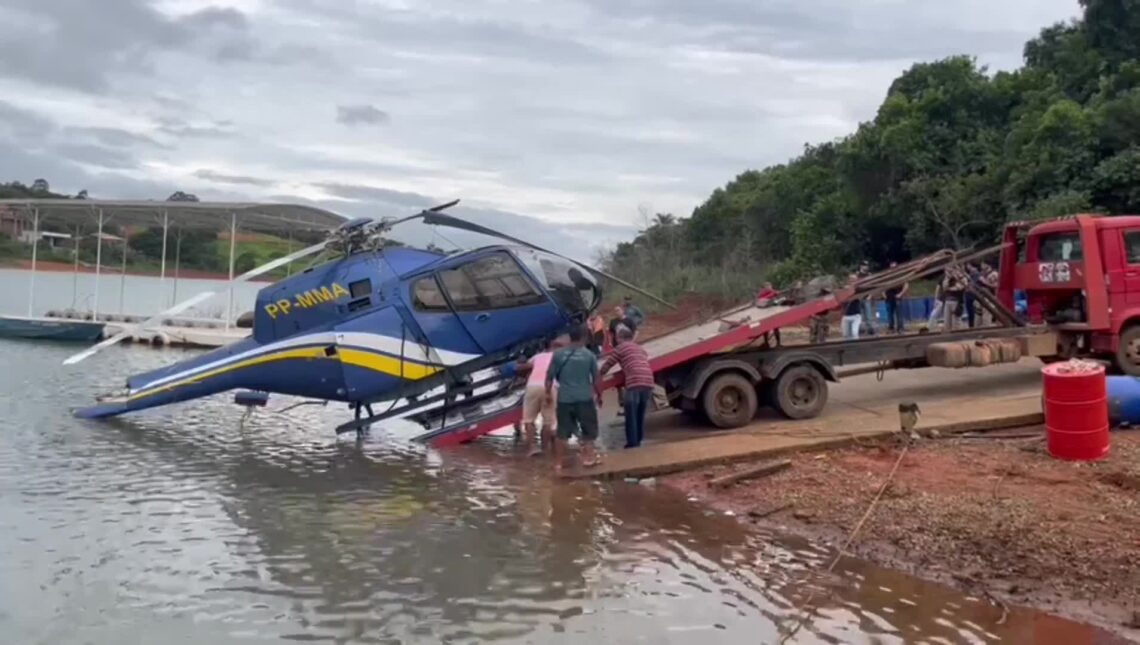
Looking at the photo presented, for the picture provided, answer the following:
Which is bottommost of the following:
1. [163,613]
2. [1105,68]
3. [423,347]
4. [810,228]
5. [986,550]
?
[163,613]

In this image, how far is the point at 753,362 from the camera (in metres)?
12.8

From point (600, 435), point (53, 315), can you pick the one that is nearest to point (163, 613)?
point (600, 435)

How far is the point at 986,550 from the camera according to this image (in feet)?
24.2

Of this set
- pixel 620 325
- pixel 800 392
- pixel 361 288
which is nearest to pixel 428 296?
pixel 361 288

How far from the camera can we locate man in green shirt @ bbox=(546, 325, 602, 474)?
35.5 ft

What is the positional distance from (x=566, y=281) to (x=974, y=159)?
2341 cm

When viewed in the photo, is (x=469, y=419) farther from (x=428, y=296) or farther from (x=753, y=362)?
(x=753, y=362)

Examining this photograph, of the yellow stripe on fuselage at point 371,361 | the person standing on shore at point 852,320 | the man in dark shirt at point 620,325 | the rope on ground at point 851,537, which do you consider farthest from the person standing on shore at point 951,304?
the yellow stripe on fuselage at point 371,361

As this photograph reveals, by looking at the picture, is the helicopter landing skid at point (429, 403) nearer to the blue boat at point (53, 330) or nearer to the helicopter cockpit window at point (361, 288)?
the helicopter cockpit window at point (361, 288)

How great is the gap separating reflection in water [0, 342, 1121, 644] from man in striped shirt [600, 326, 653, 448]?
3.93 feet

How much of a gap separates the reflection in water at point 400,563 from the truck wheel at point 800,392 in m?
3.36

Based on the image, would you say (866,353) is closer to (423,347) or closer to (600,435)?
(600,435)

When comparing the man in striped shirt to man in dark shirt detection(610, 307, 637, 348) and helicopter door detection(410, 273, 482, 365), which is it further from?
helicopter door detection(410, 273, 482, 365)

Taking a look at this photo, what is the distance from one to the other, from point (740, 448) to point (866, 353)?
3353mm
